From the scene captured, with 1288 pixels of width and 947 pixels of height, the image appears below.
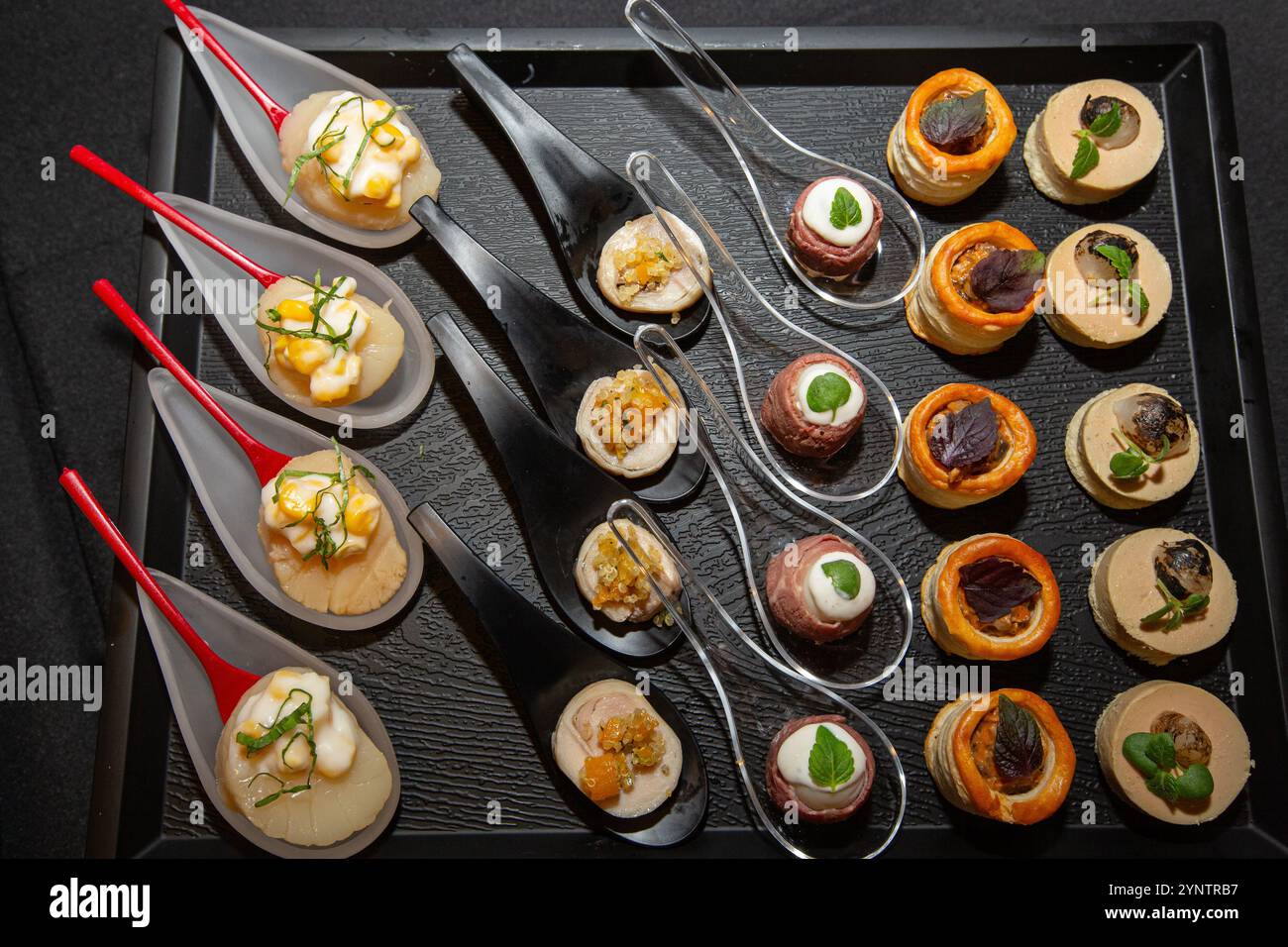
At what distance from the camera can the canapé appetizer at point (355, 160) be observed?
122 inches

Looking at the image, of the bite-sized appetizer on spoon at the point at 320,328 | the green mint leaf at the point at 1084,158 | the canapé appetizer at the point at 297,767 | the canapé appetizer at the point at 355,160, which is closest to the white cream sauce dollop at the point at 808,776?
the canapé appetizer at the point at 297,767

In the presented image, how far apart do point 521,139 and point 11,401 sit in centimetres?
204

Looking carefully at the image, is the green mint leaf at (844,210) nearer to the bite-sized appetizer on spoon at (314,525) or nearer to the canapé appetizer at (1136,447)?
the canapé appetizer at (1136,447)

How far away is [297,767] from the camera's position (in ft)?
9.09

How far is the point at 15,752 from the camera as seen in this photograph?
3.36 meters

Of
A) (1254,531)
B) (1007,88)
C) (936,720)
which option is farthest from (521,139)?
(1254,531)

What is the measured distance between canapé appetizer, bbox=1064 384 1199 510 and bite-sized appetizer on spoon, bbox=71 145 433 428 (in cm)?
207

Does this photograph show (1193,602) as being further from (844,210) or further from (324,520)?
(324,520)

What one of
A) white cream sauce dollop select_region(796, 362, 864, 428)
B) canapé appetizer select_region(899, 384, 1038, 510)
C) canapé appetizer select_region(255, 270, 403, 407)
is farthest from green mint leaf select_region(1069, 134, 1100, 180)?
canapé appetizer select_region(255, 270, 403, 407)

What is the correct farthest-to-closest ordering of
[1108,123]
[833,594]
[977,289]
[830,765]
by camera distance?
[1108,123] < [977,289] < [833,594] < [830,765]

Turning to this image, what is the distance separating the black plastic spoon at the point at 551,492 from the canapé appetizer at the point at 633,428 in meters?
0.08

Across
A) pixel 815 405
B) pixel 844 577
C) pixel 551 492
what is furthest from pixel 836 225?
pixel 551 492

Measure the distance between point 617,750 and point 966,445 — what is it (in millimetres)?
1326

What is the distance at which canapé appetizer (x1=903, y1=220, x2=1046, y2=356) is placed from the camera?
3.03 metres
